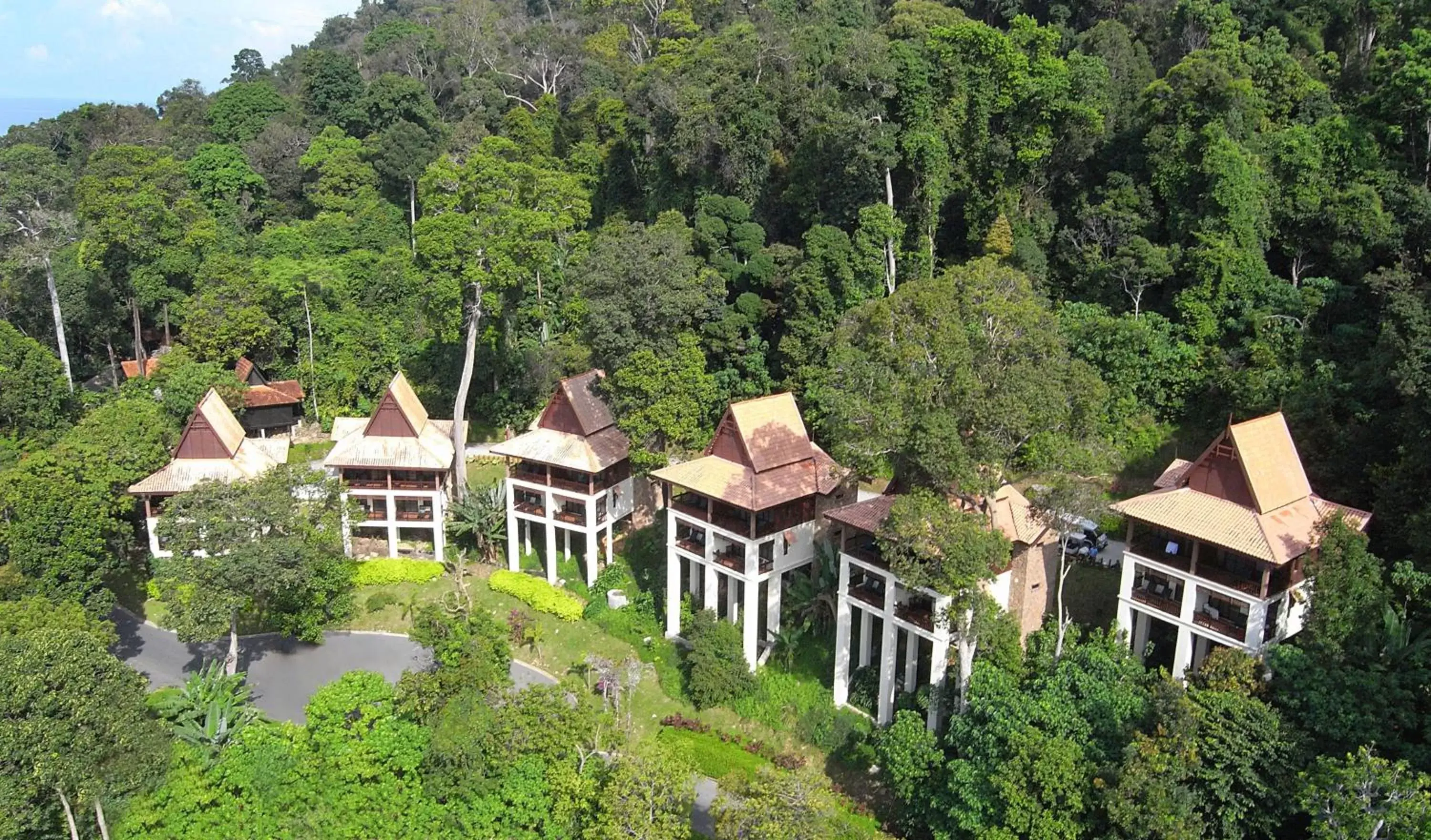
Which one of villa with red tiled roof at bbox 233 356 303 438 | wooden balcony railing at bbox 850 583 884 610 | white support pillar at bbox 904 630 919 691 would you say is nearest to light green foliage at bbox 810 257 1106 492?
wooden balcony railing at bbox 850 583 884 610

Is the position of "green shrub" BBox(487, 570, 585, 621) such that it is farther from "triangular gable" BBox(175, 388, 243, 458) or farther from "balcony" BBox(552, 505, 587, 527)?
"triangular gable" BBox(175, 388, 243, 458)

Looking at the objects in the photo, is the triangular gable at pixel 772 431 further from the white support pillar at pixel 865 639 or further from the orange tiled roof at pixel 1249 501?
the orange tiled roof at pixel 1249 501

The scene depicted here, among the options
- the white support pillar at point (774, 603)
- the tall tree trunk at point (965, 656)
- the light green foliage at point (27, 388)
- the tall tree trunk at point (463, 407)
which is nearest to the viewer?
the tall tree trunk at point (965, 656)

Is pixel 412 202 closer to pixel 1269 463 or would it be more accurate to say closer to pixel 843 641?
pixel 843 641

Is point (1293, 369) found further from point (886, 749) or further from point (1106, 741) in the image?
point (886, 749)

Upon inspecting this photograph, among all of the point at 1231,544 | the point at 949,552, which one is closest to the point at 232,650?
the point at 949,552

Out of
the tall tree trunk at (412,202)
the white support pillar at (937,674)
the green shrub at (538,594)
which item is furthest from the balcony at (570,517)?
the tall tree trunk at (412,202)
